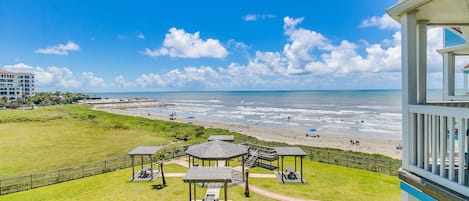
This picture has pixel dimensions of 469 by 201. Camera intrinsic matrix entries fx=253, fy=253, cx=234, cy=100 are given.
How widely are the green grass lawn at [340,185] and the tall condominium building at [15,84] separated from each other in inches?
4446

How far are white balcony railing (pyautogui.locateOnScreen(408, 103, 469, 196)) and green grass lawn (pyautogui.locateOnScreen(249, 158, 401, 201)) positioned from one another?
8643 millimetres

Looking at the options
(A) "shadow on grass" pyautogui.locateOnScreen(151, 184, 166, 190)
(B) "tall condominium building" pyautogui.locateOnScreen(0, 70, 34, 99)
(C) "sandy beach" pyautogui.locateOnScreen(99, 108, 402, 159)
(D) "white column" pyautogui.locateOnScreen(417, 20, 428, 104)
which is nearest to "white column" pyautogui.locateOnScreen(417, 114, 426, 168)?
(D) "white column" pyautogui.locateOnScreen(417, 20, 428, 104)

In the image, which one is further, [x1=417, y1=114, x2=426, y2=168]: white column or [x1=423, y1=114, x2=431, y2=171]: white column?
[x1=417, y1=114, x2=426, y2=168]: white column

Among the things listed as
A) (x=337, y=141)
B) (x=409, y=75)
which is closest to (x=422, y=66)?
(x=409, y=75)

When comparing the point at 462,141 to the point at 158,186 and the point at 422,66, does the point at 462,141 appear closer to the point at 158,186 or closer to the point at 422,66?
the point at 422,66

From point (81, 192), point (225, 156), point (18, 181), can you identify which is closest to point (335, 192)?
point (225, 156)

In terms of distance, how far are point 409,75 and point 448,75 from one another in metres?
6.06

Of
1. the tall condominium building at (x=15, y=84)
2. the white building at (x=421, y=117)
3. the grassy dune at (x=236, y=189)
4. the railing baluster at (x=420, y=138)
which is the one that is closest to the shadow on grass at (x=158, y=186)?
the grassy dune at (x=236, y=189)

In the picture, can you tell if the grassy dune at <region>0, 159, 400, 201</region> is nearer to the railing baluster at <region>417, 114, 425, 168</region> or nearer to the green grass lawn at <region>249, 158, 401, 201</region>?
the green grass lawn at <region>249, 158, 401, 201</region>

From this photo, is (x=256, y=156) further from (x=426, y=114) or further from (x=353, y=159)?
(x=426, y=114)

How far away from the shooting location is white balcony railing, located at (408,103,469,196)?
3.04 metres

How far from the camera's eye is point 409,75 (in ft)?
12.7

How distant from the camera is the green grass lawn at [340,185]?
39.0 ft

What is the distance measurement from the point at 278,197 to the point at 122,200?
7.13 meters
